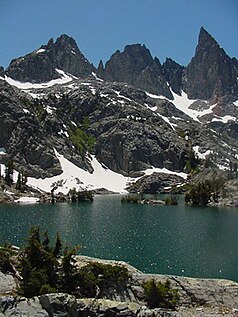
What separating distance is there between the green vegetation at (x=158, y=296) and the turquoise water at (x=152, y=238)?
11254mm

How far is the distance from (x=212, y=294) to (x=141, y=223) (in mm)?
55704

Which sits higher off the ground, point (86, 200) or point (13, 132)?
point (13, 132)

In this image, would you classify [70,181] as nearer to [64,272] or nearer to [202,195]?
[202,195]

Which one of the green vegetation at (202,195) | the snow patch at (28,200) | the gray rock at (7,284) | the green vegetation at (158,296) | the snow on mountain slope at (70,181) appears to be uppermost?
the snow on mountain slope at (70,181)

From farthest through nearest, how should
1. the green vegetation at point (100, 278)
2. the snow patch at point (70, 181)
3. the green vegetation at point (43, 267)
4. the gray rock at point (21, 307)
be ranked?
the snow patch at point (70, 181)
the green vegetation at point (100, 278)
the green vegetation at point (43, 267)
the gray rock at point (21, 307)

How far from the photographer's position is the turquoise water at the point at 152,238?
152 feet

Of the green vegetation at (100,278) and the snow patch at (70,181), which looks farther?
the snow patch at (70,181)

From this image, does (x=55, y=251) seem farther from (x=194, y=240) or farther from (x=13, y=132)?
(x=13, y=132)

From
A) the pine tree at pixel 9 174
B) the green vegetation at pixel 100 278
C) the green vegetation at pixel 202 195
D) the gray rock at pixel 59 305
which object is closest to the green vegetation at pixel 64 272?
the green vegetation at pixel 100 278

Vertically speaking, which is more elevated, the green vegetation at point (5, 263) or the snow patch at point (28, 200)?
the snow patch at point (28, 200)

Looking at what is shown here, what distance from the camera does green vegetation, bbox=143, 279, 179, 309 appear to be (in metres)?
26.6

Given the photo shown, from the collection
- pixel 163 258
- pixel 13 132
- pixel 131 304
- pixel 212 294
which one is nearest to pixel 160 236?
pixel 163 258

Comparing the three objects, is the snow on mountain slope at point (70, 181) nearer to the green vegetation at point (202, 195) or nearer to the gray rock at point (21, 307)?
the green vegetation at point (202, 195)

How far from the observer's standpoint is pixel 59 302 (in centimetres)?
2112
